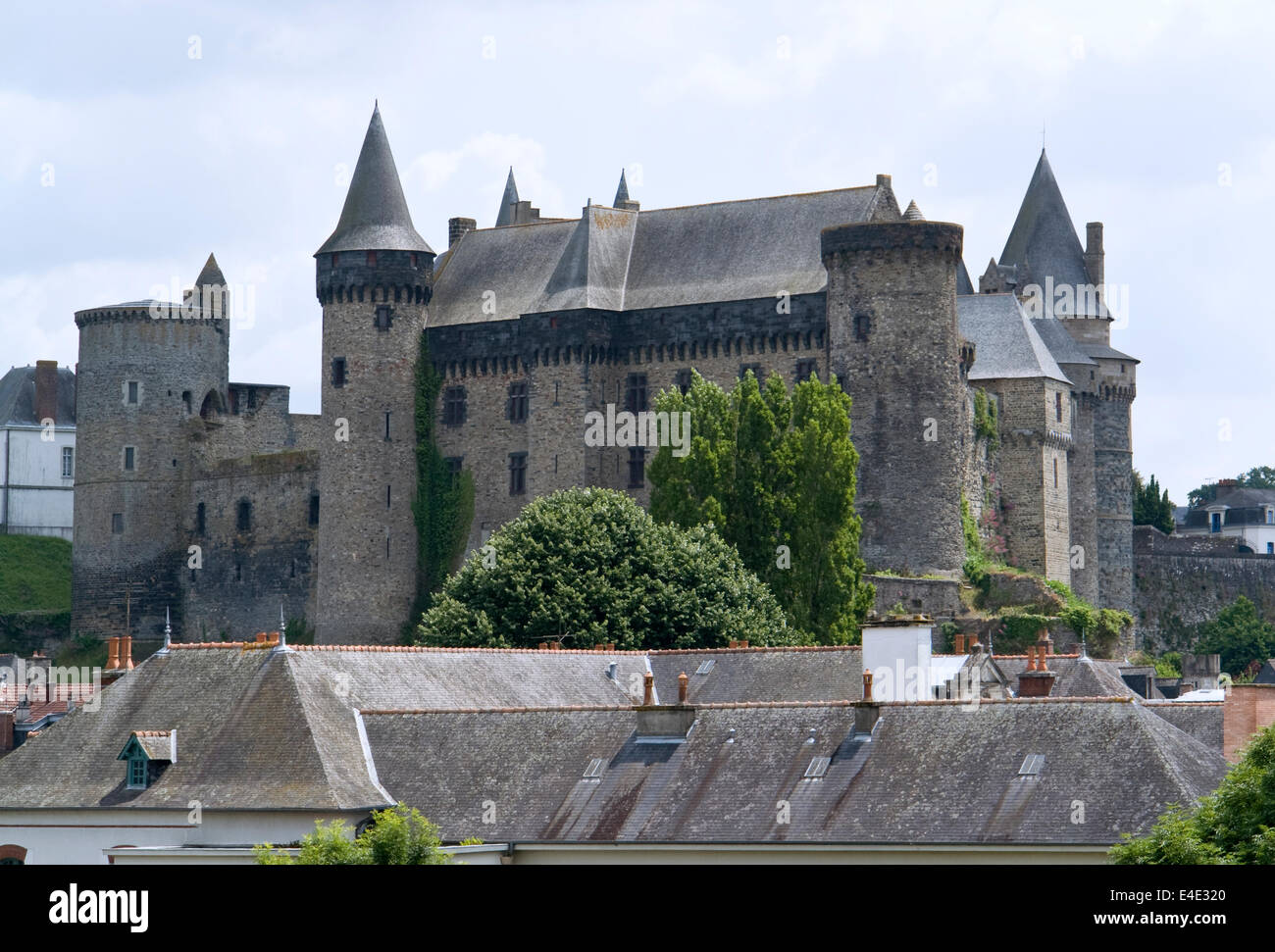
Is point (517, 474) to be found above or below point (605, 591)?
above

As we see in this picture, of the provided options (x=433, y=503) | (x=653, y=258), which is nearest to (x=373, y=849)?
(x=433, y=503)

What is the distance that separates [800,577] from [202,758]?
87.4ft

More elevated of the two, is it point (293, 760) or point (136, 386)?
point (136, 386)

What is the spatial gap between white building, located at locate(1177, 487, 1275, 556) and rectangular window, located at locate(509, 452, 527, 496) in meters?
63.2

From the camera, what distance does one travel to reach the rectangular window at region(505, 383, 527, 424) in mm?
70562

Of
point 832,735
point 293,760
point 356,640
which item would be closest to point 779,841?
point 832,735

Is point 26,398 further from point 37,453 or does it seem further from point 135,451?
point 135,451

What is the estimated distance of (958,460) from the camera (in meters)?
64.8

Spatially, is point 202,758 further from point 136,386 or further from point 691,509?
point 136,386

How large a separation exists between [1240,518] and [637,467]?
66.8 meters

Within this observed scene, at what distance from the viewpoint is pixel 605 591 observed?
52125 millimetres

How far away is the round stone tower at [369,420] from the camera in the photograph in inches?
2758

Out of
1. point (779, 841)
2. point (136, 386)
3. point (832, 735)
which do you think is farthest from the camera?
point (136, 386)
